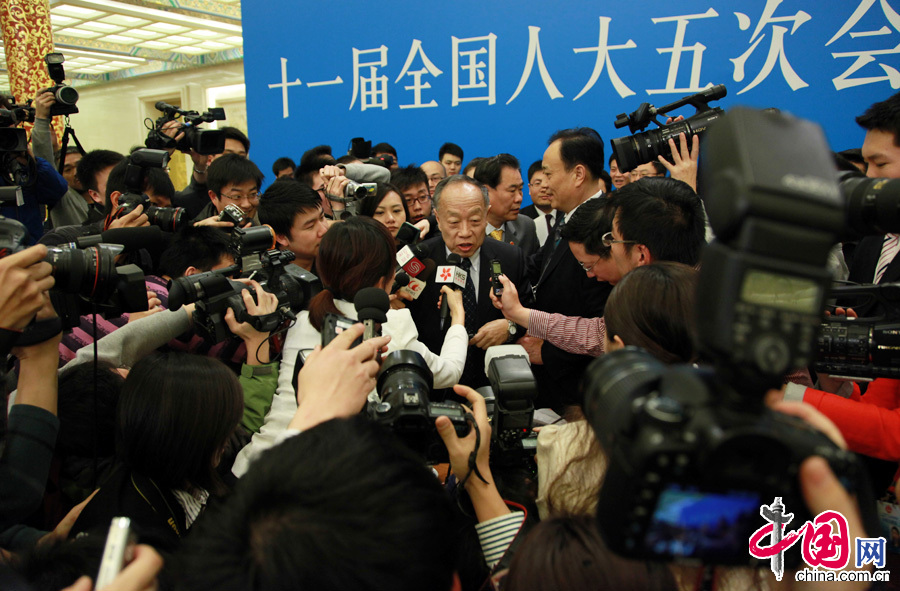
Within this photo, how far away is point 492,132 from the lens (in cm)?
417

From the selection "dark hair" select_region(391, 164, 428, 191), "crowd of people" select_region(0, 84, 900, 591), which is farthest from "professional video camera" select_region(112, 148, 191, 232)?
"dark hair" select_region(391, 164, 428, 191)

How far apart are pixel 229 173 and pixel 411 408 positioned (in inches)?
85.7

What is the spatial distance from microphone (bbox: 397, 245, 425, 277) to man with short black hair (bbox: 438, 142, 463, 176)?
2222 mm

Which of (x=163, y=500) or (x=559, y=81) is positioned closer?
(x=163, y=500)

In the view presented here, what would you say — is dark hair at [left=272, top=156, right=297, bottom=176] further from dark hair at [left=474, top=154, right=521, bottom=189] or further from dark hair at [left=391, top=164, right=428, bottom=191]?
dark hair at [left=474, top=154, right=521, bottom=189]

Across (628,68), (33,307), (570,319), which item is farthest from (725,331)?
(628,68)

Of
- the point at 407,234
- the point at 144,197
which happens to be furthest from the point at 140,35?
the point at 407,234

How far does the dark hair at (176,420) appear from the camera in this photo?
1067mm

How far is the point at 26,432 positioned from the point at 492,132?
3644mm

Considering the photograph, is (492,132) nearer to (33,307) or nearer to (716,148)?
(33,307)

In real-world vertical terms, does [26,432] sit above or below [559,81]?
below

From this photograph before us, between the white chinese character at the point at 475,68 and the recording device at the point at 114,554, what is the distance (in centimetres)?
396

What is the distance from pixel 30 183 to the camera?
270 centimetres

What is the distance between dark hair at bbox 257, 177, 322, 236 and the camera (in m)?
2.22
